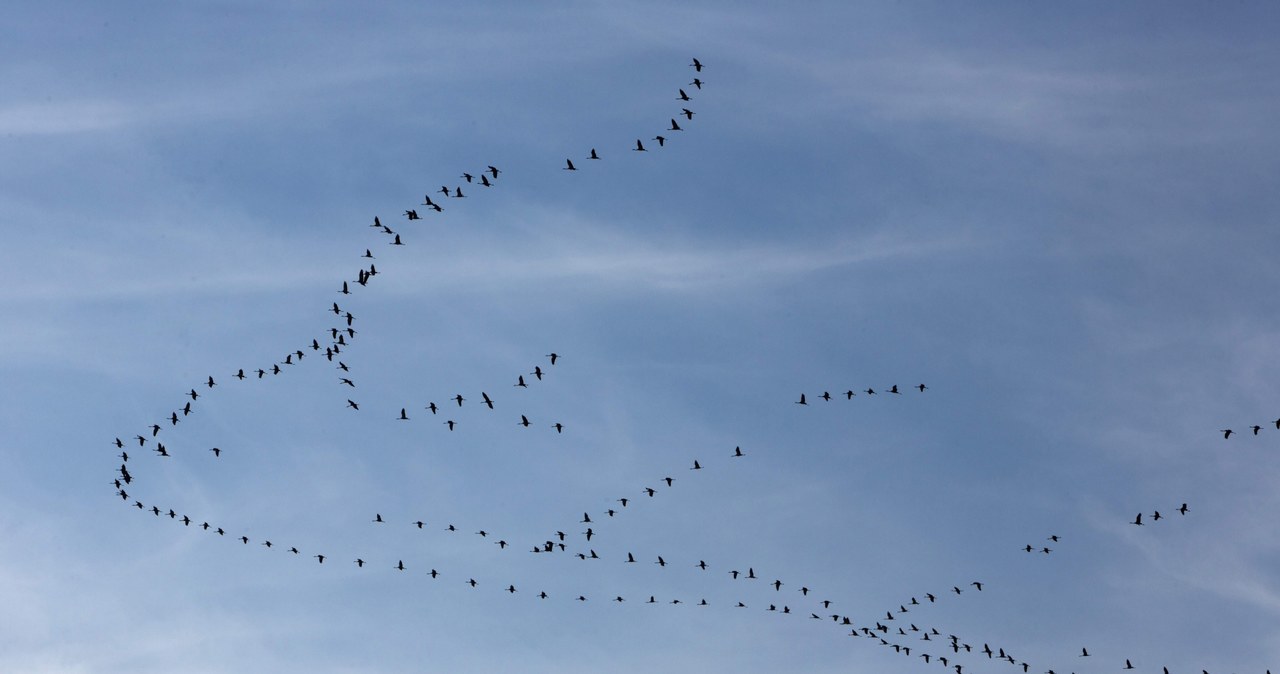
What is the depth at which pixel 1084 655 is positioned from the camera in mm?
146000

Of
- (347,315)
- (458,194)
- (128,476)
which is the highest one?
(458,194)

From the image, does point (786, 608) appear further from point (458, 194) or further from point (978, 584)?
point (458, 194)

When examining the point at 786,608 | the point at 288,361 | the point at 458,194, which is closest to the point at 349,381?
the point at 288,361

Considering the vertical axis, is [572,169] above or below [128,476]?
above

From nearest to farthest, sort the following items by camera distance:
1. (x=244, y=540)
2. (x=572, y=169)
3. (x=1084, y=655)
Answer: (x=572, y=169)
(x=244, y=540)
(x=1084, y=655)

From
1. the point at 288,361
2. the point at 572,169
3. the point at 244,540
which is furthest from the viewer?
the point at 244,540

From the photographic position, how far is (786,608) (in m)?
142

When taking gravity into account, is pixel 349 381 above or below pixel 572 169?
below

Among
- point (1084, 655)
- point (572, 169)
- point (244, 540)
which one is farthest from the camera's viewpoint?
point (1084, 655)

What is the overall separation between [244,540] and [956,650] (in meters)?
59.8

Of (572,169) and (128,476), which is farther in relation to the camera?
(128,476)

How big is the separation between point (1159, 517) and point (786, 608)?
31.0 m

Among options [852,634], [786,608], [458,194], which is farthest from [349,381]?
[852,634]

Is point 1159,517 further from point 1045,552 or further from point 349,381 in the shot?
point 349,381
